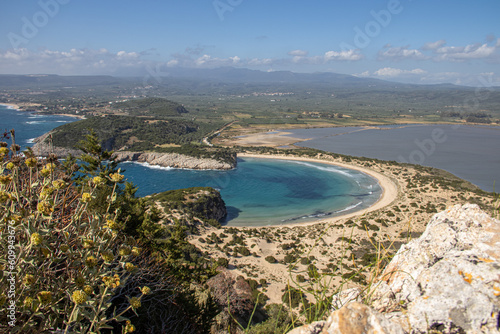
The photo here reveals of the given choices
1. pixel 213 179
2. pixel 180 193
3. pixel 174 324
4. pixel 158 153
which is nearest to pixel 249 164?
pixel 213 179

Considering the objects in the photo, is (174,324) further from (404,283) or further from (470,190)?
(470,190)

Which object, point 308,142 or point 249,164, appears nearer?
point 249,164

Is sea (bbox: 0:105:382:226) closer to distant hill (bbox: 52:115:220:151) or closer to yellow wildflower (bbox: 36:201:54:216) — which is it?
distant hill (bbox: 52:115:220:151)

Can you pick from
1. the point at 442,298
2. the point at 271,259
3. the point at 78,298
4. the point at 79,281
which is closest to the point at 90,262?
the point at 79,281

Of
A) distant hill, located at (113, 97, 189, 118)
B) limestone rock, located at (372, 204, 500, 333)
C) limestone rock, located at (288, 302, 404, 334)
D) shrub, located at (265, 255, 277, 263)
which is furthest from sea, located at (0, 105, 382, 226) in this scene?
distant hill, located at (113, 97, 189, 118)

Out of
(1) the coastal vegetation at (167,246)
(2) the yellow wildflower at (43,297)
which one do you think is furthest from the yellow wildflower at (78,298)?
(2) the yellow wildflower at (43,297)

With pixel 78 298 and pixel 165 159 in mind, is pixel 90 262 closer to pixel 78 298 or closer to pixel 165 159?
pixel 78 298
